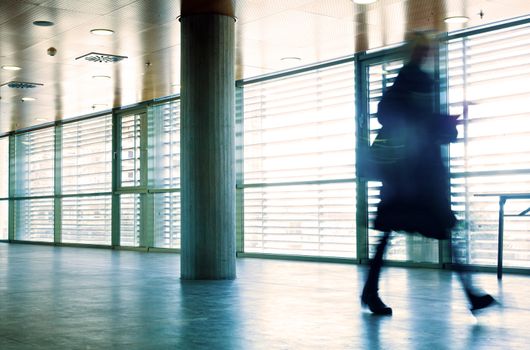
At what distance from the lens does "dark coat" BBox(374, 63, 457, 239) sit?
16.5 ft

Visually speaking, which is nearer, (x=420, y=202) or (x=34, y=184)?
(x=420, y=202)

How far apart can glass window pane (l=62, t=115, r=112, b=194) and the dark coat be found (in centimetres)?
1311

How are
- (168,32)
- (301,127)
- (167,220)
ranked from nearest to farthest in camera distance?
(168,32) < (301,127) < (167,220)

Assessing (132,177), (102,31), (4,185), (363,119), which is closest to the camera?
(102,31)

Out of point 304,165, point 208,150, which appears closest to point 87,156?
point 304,165

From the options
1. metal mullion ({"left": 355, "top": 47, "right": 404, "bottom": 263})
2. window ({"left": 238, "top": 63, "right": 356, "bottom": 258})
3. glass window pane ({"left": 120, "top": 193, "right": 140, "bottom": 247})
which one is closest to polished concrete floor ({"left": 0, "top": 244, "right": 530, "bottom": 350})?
metal mullion ({"left": 355, "top": 47, "right": 404, "bottom": 263})

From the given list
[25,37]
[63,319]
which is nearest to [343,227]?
[25,37]

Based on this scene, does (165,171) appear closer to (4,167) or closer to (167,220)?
(167,220)

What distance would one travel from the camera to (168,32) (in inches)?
386

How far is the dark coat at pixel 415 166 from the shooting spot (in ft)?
16.5

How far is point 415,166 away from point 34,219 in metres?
17.1

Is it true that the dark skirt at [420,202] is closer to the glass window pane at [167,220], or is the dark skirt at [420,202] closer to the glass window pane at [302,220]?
the glass window pane at [302,220]

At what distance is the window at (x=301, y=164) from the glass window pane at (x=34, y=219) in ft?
27.1

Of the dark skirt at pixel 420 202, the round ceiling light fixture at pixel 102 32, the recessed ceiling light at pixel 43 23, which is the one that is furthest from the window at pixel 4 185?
the dark skirt at pixel 420 202
